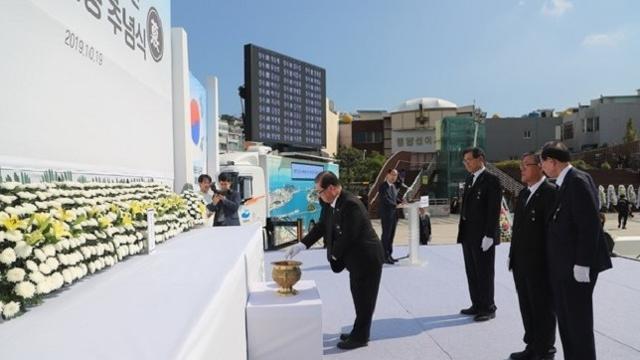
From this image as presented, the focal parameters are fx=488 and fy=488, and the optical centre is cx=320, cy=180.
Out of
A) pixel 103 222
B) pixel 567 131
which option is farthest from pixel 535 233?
pixel 567 131

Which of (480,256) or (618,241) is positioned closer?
(480,256)

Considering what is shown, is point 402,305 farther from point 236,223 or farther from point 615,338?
point 236,223

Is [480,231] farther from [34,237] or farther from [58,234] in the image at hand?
[34,237]

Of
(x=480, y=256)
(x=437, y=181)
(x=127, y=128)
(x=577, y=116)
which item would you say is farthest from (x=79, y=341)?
(x=577, y=116)

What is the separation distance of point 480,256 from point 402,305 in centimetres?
110

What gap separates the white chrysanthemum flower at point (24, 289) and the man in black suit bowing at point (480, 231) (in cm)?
398

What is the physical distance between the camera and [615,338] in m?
4.16

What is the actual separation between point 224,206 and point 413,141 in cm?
5164

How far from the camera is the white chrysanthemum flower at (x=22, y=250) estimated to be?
6.36ft

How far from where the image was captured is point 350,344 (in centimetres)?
408

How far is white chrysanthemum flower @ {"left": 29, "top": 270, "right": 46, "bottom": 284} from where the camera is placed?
6.51ft

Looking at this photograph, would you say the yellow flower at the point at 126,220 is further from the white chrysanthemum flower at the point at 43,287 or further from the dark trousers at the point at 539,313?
the dark trousers at the point at 539,313

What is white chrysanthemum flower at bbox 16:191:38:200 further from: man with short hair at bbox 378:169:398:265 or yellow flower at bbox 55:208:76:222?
man with short hair at bbox 378:169:398:265

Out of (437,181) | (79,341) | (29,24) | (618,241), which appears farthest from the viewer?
(437,181)
